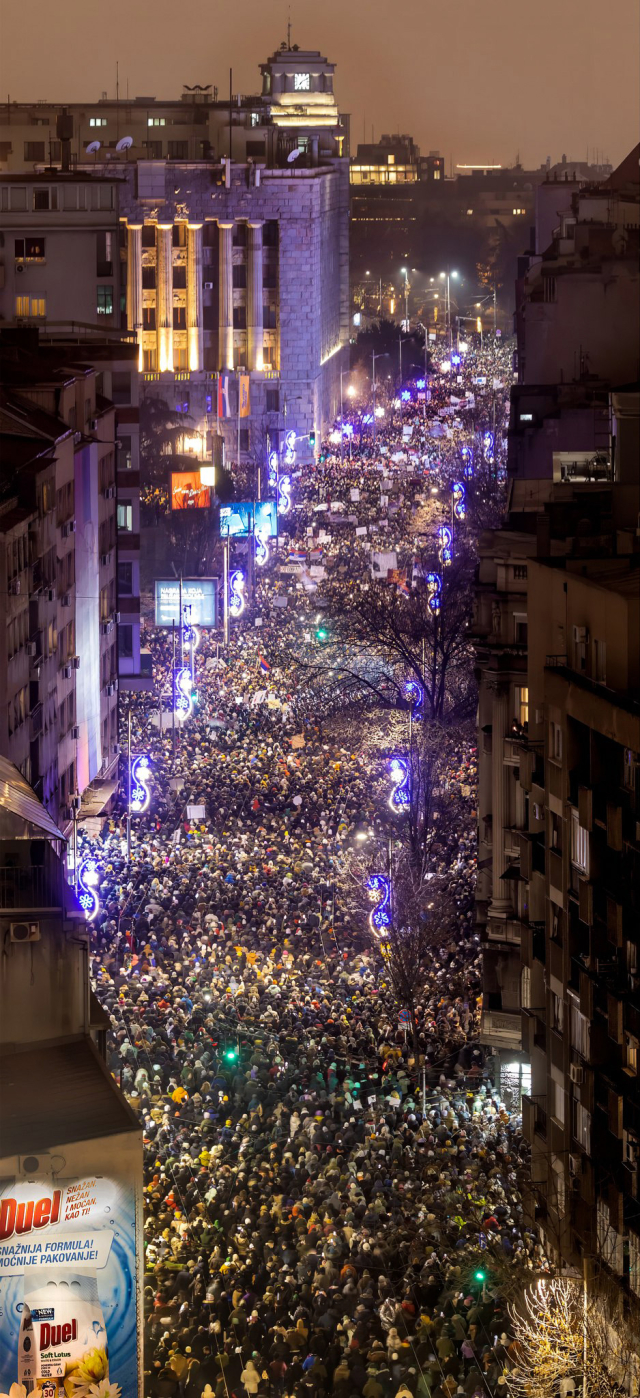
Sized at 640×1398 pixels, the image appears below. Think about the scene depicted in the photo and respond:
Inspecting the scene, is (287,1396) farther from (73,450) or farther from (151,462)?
(151,462)

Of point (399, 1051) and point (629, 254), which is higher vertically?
point (629, 254)

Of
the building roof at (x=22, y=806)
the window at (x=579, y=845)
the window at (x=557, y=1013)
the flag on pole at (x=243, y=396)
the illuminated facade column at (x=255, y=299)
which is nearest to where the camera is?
the window at (x=579, y=845)

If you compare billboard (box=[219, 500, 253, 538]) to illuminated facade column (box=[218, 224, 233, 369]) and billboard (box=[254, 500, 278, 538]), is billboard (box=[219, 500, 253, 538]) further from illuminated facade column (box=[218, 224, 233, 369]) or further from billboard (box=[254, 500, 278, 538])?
illuminated facade column (box=[218, 224, 233, 369])

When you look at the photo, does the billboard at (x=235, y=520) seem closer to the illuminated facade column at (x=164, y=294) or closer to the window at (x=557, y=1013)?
the window at (x=557, y=1013)

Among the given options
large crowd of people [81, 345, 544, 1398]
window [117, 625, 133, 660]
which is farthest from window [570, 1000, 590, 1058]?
window [117, 625, 133, 660]

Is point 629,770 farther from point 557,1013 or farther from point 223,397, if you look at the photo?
point 223,397

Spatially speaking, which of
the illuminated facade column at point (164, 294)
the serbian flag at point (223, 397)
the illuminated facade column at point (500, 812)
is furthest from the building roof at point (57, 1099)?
the illuminated facade column at point (164, 294)

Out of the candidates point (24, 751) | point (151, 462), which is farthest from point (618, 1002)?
point (151, 462)
